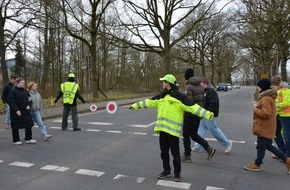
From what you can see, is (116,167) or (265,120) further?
(116,167)

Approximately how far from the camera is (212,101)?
6863 millimetres

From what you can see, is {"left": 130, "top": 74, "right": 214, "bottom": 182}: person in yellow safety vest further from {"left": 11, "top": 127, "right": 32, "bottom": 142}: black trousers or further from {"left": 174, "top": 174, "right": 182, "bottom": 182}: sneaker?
{"left": 11, "top": 127, "right": 32, "bottom": 142}: black trousers

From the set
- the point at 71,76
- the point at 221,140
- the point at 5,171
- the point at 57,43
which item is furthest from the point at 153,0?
the point at 5,171

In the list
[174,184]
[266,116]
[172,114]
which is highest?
[172,114]

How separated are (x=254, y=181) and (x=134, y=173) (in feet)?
6.80

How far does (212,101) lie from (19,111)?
4781 millimetres

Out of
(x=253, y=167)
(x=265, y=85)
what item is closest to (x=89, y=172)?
(x=253, y=167)

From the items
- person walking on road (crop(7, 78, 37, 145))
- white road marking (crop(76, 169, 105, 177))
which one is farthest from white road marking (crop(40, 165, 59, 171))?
person walking on road (crop(7, 78, 37, 145))

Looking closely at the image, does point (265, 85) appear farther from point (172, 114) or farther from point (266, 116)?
point (172, 114)

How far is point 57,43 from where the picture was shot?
35.0m

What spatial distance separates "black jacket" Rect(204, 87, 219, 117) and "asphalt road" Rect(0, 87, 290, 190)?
42.1 inches

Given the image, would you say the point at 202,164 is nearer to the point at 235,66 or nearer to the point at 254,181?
the point at 254,181

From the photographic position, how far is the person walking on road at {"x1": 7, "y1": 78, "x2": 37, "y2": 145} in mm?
8109

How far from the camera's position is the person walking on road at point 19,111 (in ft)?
26.6
